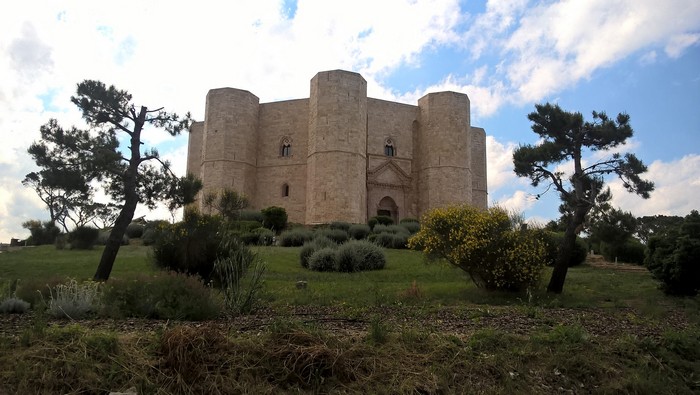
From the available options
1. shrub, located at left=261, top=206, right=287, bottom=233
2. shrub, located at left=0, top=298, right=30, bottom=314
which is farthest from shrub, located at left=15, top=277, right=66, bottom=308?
shrub, located at left=261, top=206, right=287, bottom=233

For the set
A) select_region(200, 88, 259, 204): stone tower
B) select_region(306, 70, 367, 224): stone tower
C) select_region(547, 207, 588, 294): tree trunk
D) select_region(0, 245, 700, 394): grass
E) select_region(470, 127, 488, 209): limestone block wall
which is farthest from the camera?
select_region(470, 127, 488, 209): limestone block wall

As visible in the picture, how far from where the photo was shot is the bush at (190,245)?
364 inches

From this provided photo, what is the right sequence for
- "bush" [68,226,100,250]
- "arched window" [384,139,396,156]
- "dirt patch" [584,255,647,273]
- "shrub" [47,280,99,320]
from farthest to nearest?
"arched window" [384,139,396,156] < "bush" [68,226,100,250] < "dirt patch" [584,255,647,273] < "shrub" [47,280,99,320]

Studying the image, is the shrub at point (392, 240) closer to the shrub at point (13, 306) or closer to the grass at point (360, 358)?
the grass at point (360, 358)

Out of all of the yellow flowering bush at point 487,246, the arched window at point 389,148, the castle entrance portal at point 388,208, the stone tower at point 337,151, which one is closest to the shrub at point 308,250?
the yellow flowering bush at point 487,246

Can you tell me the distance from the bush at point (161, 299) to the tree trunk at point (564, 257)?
6.11 metres

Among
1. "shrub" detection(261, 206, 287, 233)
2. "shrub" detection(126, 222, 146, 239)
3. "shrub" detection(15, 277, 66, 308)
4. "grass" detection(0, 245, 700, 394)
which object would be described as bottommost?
"grass" detection(0, 245, 700, 394)

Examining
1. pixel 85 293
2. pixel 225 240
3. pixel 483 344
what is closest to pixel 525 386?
pixel 483 344

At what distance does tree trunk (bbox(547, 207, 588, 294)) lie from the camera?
8.98 m

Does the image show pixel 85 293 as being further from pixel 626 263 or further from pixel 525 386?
pixel 626 263

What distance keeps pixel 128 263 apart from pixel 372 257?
249 inches

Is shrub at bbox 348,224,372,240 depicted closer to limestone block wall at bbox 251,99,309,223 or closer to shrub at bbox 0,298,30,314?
limestone block wall at bbox 251,99,309,223

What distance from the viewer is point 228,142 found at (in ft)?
102

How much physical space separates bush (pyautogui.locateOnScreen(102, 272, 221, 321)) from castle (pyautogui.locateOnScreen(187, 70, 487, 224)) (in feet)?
75.6
